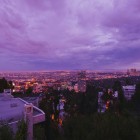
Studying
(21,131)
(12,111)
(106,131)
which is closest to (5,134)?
(21,131)

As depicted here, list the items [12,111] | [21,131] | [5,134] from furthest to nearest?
[12,111], [21,131], [5,134]

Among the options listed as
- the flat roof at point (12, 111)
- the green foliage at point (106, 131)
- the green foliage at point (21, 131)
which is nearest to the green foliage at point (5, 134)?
the green foliage at point (21, 131)

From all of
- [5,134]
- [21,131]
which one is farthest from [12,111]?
[5,134]

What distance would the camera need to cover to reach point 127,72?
132m

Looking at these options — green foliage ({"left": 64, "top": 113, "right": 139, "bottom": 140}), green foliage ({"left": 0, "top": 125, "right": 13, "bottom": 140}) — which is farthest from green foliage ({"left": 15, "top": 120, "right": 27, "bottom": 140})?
green foliage ({"left": 64, "top": 113, "right": 139, "bottom": 140})

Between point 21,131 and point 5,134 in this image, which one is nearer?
point 5,134

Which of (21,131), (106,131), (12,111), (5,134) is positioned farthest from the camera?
(12,111)

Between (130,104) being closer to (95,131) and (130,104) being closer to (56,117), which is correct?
(56,117)

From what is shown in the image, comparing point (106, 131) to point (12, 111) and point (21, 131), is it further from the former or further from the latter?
point (21, 131)

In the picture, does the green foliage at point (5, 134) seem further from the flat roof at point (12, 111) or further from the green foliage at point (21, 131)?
the flat roof at point (12, 111)

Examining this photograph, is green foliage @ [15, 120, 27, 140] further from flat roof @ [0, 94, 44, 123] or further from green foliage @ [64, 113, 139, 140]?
green foliage @ [64, 113, 139, 140]

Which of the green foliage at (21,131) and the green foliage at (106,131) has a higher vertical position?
the green foliage at (21,131)

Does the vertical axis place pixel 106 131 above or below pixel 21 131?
below

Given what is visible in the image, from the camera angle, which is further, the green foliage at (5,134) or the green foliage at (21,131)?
the green foliage at (21,131)
